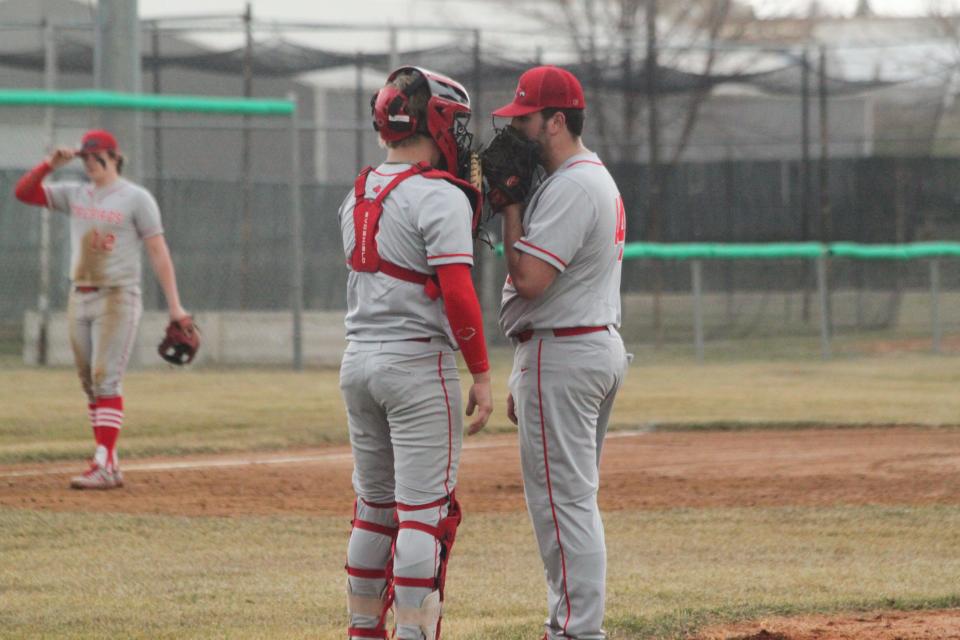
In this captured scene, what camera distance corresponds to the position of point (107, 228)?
766cm

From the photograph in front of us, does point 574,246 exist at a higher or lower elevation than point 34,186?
lower

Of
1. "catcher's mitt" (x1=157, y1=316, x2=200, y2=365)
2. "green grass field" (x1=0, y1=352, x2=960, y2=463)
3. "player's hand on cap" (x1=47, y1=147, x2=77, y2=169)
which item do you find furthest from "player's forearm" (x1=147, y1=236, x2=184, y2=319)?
"green grass field" (x1=0, y1=352, x2=960, y2=463)

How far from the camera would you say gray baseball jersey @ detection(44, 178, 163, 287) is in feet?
25.1

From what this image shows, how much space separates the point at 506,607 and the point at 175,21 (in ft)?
48.1

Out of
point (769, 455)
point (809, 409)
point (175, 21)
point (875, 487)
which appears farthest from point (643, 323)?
point (875, 487)

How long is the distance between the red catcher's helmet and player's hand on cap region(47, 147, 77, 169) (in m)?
4.04

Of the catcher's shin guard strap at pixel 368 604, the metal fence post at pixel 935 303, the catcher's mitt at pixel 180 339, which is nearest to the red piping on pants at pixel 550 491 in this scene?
the catcher's shin guard strap at pixel 368 604

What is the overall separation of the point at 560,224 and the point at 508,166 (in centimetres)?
24

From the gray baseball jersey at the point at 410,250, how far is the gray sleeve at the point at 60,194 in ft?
13.9

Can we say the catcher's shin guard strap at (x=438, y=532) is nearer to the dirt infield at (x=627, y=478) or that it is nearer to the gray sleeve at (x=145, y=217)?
the dirt infield at (x=627, y=478)

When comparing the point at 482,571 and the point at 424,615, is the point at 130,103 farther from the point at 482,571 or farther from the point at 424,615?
the point at 424,615

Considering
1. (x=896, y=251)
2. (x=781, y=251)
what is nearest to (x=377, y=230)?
(x=781, y=251)

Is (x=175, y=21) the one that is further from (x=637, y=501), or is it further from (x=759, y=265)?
(x=637, y=501)

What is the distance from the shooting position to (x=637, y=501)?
25.1 feet
